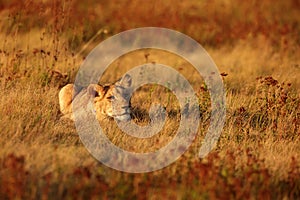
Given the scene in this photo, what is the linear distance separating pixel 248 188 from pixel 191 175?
1.88ft

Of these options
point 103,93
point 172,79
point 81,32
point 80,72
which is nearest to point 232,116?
point 103,93

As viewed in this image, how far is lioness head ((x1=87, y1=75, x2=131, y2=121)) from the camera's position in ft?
23.7

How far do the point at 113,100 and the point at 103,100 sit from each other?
19 centimetres

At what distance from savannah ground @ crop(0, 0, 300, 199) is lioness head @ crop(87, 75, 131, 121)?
0.21 metres

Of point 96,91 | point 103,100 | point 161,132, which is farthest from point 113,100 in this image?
point 161,132

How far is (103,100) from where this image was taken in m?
7.46

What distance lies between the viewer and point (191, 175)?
219 inches

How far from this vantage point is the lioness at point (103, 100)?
7.26 metres

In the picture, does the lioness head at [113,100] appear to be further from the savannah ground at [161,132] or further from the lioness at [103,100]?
the savannah ground at [161,132]

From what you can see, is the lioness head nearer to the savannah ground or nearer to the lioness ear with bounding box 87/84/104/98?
the lioness ear with bounding box 87/84/104/98

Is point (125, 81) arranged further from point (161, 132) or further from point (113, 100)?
point (161, 132)

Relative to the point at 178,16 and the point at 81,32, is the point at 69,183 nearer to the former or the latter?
the point at 81,32

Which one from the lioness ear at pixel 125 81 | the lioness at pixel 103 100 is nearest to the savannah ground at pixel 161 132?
the lioness at pixel 103 100

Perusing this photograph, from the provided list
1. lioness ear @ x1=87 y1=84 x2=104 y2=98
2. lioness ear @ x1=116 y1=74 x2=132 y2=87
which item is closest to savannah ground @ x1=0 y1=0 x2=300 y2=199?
lioness ear @ x1=116 y1=74 x2=132 y2=87
